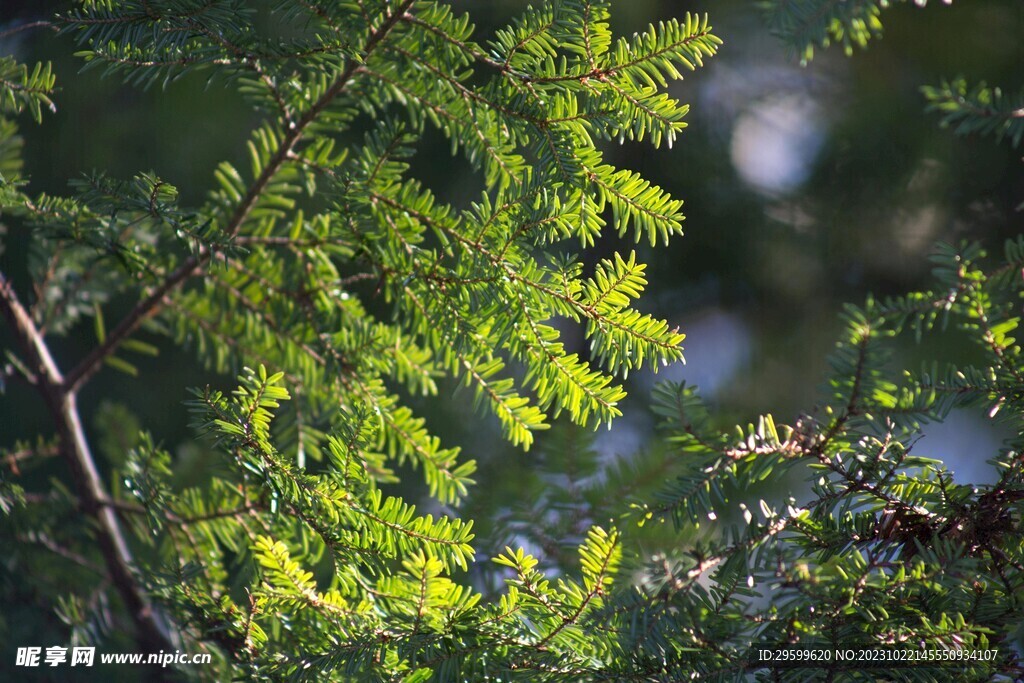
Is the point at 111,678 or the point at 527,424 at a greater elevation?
the point at 527,424

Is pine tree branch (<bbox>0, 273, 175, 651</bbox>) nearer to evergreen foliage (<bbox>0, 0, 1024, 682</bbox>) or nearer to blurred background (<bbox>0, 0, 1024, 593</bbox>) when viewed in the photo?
evergreen foliage (<bbox>0, 0, 1024, 682</bbox>)

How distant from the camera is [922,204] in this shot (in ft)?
3.74

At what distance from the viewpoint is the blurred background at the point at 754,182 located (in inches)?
43.1

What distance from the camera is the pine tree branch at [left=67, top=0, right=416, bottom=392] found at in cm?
52

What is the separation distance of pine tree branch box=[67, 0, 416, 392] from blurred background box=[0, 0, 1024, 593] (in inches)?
14.9

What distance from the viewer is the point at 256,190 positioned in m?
0.60

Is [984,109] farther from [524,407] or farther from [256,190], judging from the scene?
[256,190]

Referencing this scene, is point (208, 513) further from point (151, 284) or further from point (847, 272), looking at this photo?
point (847, 272)

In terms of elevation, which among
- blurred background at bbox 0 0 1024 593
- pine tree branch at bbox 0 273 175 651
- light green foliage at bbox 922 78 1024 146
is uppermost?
blurred background at bbox 0 0 1024 593

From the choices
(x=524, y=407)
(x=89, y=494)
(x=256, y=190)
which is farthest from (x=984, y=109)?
(x=89, y=494)

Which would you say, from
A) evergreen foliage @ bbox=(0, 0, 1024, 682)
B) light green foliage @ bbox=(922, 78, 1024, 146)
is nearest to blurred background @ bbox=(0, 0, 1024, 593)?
evergreen foliage @ bbox=(0, 0, 1024, 682)

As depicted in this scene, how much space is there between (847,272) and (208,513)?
1.02m

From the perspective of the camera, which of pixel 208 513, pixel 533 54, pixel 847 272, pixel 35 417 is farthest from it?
pixel 847 272

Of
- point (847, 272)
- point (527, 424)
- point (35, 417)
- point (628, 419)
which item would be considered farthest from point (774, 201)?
point (35, 417)
